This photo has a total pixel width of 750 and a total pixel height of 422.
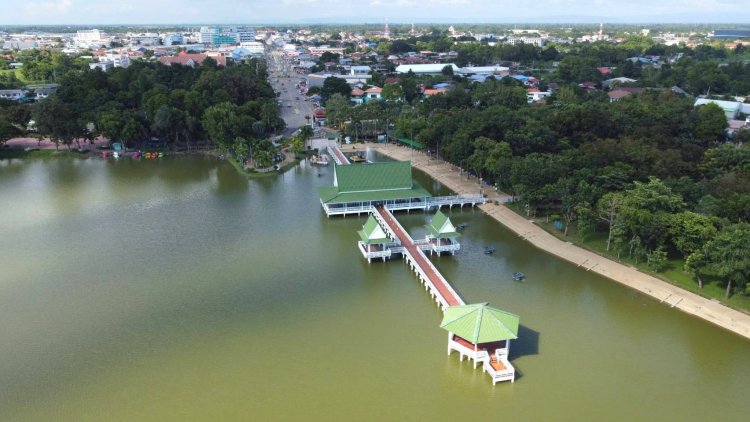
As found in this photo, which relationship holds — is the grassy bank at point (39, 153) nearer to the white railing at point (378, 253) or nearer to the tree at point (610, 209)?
the white railing at point (378, 253)

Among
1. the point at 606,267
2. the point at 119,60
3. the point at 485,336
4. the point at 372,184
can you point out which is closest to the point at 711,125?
the point at 606,267

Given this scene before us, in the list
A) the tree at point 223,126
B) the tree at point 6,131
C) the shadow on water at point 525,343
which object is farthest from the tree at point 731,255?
the tree at point 6,131

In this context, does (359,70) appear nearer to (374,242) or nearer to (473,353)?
(374,242)

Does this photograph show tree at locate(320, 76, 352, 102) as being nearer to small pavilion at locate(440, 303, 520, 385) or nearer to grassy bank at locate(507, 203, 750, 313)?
grassy bank at locate(507, 203, 750, 313)

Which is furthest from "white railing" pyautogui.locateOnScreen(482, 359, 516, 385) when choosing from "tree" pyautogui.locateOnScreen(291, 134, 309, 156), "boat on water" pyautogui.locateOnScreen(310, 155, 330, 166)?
"tree" pyautogui.locateOnScreen(291, 134, 309, 156)

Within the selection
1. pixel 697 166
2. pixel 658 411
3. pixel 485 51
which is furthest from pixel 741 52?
pixel 658 411
